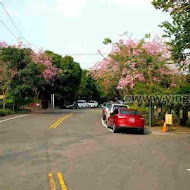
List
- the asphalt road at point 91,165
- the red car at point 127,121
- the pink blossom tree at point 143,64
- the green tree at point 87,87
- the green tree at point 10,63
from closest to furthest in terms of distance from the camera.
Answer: the asphalt road at point 91,165 → the red car at point 127,121 → the pink blossom tree at point 143,64 → the green tree at point 10,63 → the green tree at point 87,87

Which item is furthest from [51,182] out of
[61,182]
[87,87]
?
[87,87]

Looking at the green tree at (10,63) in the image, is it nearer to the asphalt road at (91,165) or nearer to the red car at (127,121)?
the red car at (127,121)

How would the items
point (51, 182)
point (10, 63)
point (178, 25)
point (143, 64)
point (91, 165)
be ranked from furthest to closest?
point (10, 63)
point (143, 64)
point (178, 25)
point (91, 165)
point (51, 182)

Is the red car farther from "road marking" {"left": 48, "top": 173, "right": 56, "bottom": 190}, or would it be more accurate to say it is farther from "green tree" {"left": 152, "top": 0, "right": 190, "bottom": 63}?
"road marking" {"left": 48, "top": 173, "right": 56, "bottom": 190}

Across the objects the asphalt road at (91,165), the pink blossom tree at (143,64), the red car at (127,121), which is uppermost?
the pink blossom tree at (143,64)

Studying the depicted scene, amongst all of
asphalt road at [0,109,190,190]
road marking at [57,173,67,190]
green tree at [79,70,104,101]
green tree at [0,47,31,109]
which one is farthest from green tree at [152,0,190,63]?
green tree at [79,70,104,101]

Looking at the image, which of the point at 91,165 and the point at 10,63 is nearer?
the point at 91,165

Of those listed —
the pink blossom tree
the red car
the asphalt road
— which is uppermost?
the pink blossom tree

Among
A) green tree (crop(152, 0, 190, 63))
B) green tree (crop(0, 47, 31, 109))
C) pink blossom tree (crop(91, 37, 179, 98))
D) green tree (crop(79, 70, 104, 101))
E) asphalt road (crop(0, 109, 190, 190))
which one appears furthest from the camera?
green tree (crop(79, 70, 104, 101))

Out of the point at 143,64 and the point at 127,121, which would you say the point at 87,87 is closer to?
the point at 143,64

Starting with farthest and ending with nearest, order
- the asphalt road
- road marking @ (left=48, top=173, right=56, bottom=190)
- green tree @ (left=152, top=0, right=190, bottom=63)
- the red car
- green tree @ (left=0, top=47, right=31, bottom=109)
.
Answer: green tree @ (left=0, top=47, right=31, bottom=109) < the red car < green tree @ (left=152, top=0, right=190, bottom=63) < the asphalt road < road marking @ (left=48, top=173, right=56, bottom=190)

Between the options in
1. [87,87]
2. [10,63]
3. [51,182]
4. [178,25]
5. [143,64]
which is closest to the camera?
[51,182]

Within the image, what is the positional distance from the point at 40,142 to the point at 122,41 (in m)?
20.4

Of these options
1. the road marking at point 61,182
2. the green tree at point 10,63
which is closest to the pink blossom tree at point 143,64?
the green tree at point 10,63
